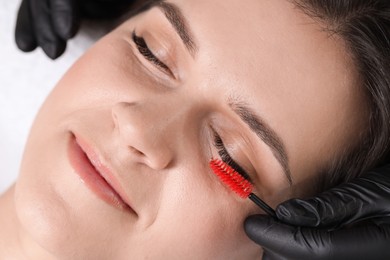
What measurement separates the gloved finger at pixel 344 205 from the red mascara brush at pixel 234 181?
0.06m

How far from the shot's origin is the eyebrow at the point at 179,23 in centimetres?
112

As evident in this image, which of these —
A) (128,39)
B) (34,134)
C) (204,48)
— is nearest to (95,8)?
(128,39)

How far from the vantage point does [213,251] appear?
1165mm

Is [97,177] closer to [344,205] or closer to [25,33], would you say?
[344,205]

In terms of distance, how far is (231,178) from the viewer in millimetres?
1113

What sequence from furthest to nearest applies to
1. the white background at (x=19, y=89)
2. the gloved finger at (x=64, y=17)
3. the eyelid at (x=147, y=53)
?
1. the white background at (x=19, y=89)
2. the gloved finger at (x=64, y=17)
3. the eyelid at (x=147, y=53)

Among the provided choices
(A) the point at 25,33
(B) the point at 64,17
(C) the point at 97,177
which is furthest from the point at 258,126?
(A) the point at 25,33

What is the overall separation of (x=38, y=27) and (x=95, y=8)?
0.78 ft

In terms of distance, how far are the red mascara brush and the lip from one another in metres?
0.20

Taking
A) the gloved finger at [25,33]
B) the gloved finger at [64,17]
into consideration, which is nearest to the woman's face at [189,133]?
the gloved finger at [64,17]

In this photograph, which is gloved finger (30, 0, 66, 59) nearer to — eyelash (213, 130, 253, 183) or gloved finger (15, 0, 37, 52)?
gloved finger (15, 0, 37, 52)

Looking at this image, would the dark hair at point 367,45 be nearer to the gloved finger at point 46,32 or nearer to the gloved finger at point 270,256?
the gloved finger at point 270,256

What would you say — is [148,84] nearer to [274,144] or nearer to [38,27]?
[274,144]

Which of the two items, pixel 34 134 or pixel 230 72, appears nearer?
pixel 230 72
